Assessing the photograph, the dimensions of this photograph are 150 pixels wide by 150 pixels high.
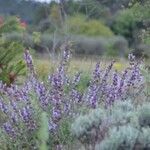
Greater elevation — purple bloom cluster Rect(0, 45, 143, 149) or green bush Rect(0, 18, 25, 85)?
purple bloom cluster Rect(0, 45, 143, 149)

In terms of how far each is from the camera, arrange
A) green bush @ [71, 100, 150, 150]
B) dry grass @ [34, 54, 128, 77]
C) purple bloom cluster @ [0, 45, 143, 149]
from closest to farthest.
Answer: green bush @ [71, 100, 150, 150], purple bloom cluster @ [0, 45, 143, 149], dry grass @ [34, 54, 128, 77]

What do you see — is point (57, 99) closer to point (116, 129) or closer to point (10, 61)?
point (116, 129)

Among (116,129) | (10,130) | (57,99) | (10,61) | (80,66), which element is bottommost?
(10,61)

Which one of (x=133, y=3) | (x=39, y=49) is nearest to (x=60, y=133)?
(x=133, y=3)

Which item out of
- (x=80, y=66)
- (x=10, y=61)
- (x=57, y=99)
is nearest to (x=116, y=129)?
(x=57, y=99)

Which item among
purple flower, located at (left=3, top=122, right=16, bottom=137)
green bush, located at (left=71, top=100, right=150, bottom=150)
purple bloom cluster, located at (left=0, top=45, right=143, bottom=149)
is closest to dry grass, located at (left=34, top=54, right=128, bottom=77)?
purple bloom cluster, located at (left=0, top=45, right=143, bottom=149)

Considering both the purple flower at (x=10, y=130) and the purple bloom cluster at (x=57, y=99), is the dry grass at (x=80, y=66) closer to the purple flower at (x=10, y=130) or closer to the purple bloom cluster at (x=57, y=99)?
the purple bloom cluster at (x=57, y=99)

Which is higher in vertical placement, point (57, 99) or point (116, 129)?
point (116, 129)

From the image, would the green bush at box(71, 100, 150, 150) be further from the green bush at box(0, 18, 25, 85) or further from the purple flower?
the green bush at box(0, 18, 25, 85)

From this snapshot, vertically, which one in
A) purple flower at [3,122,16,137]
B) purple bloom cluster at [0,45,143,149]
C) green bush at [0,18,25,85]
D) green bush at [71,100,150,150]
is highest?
green bush at [71,100,150,150]

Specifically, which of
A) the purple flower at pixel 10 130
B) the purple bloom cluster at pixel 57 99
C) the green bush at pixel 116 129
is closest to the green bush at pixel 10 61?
the purple bloom cluster at pixel 57 99

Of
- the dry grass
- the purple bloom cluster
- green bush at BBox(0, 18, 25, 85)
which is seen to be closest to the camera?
the purple bloom cluster

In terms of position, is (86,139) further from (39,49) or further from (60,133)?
(39,49)

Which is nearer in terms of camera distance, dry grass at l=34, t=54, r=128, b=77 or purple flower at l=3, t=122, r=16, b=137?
purple flower at l=3, t=122, r=16, b=137
